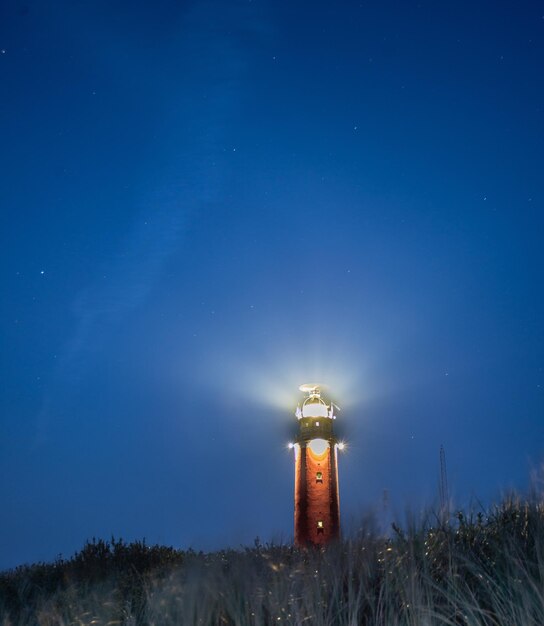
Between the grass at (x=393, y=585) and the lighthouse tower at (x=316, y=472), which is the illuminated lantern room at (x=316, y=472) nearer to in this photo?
the lighthouse tower at (x=316, y=472)

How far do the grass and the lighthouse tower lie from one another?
37.0 meters

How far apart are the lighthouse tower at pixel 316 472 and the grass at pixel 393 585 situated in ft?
121

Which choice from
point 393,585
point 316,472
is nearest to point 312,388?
point 316,472

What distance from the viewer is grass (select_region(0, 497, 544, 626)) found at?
422 centimetres

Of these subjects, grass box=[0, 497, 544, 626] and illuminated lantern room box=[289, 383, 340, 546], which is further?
illuminated lantern room box=[289, 383, 340, 546]

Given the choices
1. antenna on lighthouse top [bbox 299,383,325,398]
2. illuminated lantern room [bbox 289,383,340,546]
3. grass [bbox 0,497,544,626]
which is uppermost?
antenna on lighthouse top [bbox 299,383,325,398]

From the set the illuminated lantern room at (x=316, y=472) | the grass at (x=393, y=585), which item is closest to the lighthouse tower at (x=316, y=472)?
the illuminated lantern room at (x=316, y=472)

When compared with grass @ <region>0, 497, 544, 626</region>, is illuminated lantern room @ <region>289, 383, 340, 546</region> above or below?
above

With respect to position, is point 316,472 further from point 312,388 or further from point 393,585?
point 393,585

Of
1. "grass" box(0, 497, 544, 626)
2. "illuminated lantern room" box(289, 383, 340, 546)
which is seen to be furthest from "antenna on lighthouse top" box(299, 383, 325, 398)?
"grass" box(0, 497, 544, 626)

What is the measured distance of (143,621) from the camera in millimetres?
6082

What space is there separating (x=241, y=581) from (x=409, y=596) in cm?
202

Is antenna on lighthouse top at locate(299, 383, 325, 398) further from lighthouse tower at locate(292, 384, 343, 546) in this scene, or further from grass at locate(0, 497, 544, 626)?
grass at locate(0, 497, 544, 626)

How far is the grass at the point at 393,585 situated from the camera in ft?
13.8
